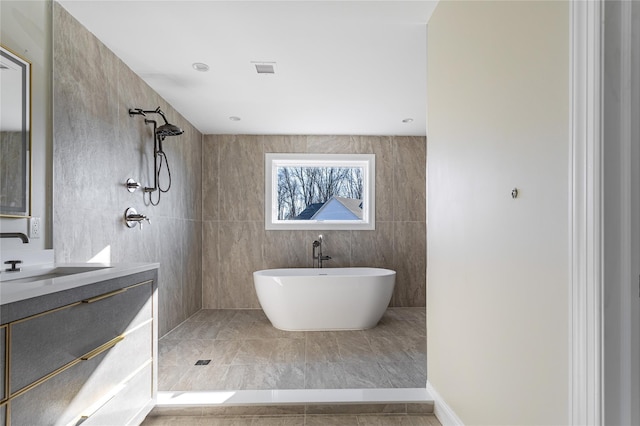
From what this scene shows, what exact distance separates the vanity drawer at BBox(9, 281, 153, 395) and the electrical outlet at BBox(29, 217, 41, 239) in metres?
0.59

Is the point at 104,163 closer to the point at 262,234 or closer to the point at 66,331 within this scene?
the point at 66,331

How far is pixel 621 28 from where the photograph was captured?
0.97m

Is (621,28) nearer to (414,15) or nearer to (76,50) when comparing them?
(414,15)

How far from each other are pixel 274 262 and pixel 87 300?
3459mm

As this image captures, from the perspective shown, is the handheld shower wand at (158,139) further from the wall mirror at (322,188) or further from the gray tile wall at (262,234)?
the wall mirror at (322,188)

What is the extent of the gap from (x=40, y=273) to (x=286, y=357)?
1.87m

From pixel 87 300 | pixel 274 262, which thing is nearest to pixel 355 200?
pixel 274 262

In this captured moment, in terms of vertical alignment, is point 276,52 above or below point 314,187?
above

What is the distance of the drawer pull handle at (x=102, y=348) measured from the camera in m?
1.51

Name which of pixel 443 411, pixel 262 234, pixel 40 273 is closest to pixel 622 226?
pixel 443 411

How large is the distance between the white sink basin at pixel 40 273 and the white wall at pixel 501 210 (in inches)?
71.5

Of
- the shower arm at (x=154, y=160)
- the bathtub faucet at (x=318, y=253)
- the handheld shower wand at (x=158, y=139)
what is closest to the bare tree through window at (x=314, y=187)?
the bathtub faucet at (x=318, y=253)

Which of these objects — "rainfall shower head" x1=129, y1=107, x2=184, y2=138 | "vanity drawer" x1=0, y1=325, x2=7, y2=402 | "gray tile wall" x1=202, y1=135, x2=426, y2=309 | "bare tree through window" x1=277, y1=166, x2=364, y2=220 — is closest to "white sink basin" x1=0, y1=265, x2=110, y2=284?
"vanity drawer" x1=0, y1=325, x2=7, y2=402

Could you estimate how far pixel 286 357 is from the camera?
304 centimetres
